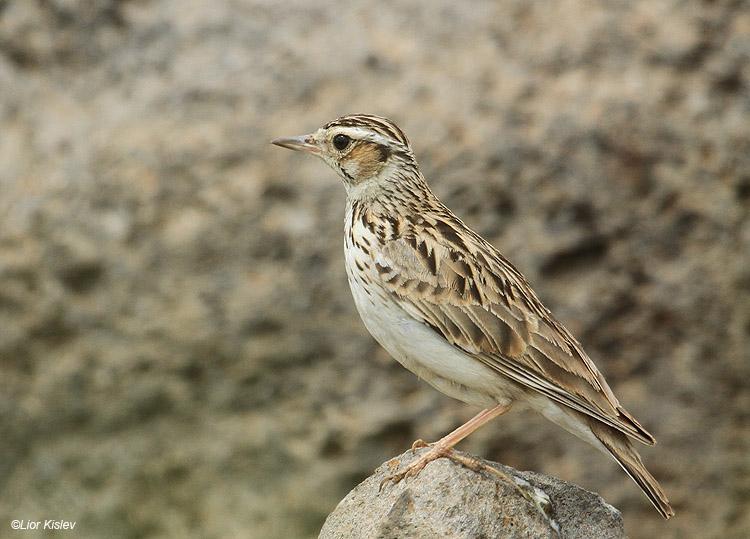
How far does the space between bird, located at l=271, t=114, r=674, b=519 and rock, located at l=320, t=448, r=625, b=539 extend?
180mm

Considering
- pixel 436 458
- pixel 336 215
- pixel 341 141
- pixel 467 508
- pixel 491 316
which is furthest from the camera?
pixel 336 215

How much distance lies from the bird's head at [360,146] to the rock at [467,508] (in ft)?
6.35

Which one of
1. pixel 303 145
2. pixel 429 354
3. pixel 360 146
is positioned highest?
pixel 303 145

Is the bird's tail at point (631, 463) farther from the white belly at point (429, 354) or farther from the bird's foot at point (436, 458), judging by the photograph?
the bird's foot at point (436, 458)

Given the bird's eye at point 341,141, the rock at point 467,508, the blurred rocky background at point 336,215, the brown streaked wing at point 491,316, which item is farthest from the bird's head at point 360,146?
the blurred rocky background at point 336,215

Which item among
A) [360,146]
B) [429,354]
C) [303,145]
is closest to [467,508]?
[429,354]

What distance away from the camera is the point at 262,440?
36.5ft

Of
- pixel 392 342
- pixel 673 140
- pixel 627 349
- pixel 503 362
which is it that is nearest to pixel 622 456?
pixel 503 362

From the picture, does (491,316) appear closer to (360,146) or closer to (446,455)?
(446,455)

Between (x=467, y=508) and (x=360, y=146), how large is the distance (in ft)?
8.18

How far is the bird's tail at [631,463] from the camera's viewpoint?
6.22 m

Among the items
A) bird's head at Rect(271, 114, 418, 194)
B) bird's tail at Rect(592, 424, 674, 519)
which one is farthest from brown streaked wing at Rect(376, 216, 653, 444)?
bird's head at Rect(271, 114, 418, 194)

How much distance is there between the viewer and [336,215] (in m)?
10.7

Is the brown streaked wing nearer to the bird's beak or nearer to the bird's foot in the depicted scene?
the bird's foot
